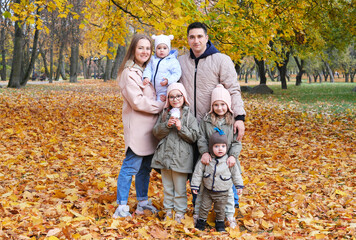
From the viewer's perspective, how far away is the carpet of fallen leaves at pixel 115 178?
134 inches

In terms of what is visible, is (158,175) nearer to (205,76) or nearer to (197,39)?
(205,76)

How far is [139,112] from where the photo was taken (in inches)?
144

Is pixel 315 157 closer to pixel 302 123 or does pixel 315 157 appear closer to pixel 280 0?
pixel 302 123

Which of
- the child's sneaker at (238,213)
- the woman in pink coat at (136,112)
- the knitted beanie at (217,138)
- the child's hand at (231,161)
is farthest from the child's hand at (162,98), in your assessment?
the child's sneaker at (238,213)

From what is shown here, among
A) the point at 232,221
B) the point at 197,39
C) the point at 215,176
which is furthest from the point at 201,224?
the point at 197,39

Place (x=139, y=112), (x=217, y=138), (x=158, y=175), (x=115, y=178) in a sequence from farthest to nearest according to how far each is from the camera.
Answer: (x=158, y=175) < (x=115, y=178) < (x=139, y=112) < (x=217, y=138)

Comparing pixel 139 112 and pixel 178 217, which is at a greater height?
pixel 139 112

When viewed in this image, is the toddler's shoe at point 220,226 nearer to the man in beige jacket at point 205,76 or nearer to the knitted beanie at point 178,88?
the man in beige jacket at point 205,76

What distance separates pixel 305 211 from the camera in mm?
4027

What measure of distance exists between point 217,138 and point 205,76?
2.28ft

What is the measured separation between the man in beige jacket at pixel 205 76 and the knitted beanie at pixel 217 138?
213 millimetres

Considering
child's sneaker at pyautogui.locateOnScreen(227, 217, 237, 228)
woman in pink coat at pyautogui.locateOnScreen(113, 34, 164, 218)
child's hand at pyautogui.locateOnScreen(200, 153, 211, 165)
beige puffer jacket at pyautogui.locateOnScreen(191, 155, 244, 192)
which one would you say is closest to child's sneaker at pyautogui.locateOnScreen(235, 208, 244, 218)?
child's sneaker at pyautogui.locateOnScreen(227, 217, 237, 228)

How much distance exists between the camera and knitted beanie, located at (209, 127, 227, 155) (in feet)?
10.8

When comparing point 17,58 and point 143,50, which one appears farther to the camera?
point 17,58
